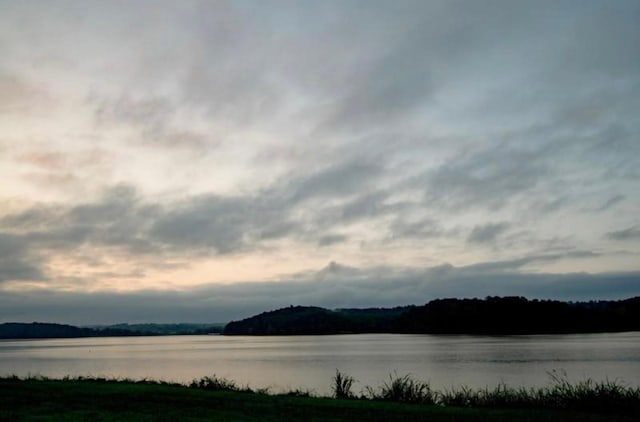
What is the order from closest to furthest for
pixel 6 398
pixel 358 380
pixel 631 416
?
pixel 631 416 → pixel 6 398 → pixel 358 380

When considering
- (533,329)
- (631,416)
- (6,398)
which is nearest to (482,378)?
(631,416)

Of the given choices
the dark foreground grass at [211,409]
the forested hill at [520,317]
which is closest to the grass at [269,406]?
the dark foreground grass at [211,409]

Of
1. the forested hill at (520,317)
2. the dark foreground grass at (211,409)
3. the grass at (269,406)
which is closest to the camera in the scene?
the dark foreground grass at (211,409)

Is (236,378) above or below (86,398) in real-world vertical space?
below

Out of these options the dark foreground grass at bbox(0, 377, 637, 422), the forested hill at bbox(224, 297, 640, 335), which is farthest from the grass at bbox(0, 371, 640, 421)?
the forested hill at bbox(224, 297, 640, 335)

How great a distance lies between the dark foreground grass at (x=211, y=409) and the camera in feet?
43.0

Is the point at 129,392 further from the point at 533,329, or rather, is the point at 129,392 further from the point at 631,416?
the point at 533,329

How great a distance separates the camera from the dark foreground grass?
1309 centimetres

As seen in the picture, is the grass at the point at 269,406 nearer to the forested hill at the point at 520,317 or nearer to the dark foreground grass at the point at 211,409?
the dark foreground grass at the point at 211,409

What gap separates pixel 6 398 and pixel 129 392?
3390 millimetres

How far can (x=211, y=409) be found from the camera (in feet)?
47.3

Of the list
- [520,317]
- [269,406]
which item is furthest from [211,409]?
[520,317]

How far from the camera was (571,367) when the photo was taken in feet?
137

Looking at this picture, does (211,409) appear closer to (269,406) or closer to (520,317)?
(269,406)
